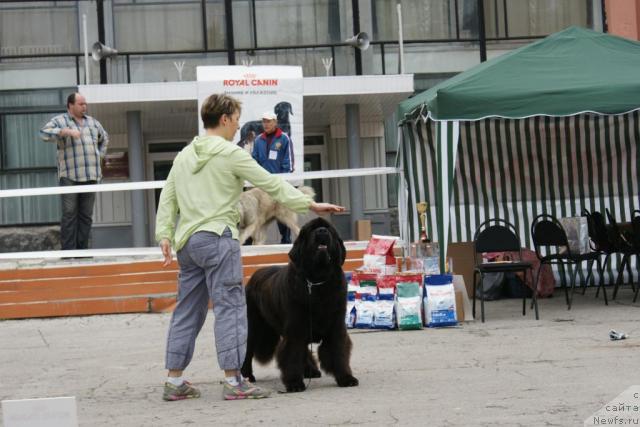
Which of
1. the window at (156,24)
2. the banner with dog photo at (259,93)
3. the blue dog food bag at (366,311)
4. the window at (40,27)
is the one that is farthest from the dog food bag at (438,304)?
the window at (40,27)

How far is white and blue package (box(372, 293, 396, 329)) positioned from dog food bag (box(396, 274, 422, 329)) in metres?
0.06

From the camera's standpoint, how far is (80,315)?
12.3 metres

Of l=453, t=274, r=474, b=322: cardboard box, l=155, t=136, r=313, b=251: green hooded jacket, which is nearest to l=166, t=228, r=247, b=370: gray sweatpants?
l=155, t=136, r=313, b=251: green hooded jacket

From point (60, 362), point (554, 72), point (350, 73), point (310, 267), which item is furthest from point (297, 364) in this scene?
point (350, 73)

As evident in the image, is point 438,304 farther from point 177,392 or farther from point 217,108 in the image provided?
point 217,108

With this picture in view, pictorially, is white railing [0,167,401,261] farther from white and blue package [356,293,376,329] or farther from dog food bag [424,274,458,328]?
white and blue package [356,293,376,329]

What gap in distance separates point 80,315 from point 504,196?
16.7 ft

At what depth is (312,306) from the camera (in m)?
7.04

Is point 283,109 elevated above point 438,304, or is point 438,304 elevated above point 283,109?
point 283,109

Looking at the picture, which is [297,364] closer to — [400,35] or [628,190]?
[628,190]

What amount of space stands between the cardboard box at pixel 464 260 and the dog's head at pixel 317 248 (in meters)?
5.40

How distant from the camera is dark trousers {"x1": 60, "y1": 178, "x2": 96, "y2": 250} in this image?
527 inches

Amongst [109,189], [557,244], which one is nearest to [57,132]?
[109,189]

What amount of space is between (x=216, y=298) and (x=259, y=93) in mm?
9629
